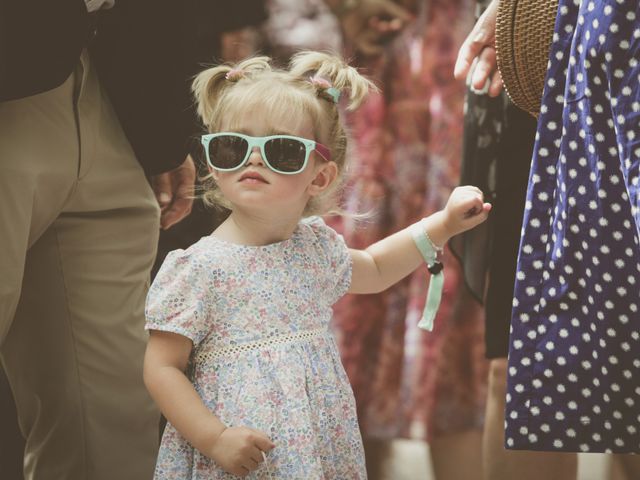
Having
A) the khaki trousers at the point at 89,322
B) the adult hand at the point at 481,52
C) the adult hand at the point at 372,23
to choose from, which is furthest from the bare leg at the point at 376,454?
the adult hand at the point at 481,52

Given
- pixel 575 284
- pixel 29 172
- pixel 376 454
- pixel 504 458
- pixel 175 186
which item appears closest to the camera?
pixel 575 284

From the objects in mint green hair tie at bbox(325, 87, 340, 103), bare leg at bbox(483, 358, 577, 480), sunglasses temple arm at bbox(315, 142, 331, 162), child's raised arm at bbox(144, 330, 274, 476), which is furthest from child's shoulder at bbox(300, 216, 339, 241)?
bare leg at bbox(483, 358, 577, 480)

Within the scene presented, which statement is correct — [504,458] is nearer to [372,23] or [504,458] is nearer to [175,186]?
[175,186]

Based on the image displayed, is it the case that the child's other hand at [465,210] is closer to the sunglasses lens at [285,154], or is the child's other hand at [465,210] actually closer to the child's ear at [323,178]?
the child's ear at [323,178]

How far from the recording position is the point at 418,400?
11.2 feet

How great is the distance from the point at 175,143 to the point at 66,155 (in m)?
0.32

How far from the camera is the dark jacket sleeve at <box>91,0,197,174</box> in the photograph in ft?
6.81

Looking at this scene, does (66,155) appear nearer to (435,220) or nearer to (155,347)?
(155,347)

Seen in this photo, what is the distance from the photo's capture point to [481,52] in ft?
6.91

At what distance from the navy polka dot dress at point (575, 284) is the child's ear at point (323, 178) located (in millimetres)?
471

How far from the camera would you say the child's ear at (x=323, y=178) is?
6.57ft

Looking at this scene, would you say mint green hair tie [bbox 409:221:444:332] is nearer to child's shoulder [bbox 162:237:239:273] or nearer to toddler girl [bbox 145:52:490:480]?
toddler girl [bbox 145:52:490:480]

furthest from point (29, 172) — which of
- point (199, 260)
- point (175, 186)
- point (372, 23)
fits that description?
point (372, 23)

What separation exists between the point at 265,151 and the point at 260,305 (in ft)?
0.96
